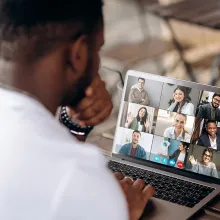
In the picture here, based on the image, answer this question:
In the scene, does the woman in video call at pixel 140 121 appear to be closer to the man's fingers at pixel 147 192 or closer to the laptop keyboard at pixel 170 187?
the laptop keyboard at pixel 170 187

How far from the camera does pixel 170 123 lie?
1.17m

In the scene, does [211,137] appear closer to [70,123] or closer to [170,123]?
[170,123]

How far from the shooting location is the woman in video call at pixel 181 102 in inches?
45.1

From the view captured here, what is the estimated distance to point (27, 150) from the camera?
60 centimetres

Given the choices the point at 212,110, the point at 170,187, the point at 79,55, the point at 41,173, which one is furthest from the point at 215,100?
the point at 41,173

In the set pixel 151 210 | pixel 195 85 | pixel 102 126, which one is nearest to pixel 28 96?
pixel 151 210

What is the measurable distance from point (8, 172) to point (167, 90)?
2.13ft

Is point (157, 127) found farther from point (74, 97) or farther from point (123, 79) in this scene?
point (74, 97)

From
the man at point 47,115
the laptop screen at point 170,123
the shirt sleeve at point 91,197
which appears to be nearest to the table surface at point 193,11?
the laptop screen at point 170,123

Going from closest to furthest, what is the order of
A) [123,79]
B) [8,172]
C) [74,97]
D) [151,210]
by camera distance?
[8,172], [74,97], [151,210], [123,79]

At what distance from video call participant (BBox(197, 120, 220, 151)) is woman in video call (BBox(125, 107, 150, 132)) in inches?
5.9

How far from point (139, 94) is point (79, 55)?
50 cm

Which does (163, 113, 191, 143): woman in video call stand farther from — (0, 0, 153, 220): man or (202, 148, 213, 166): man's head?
(0, 0, 153, 220): man

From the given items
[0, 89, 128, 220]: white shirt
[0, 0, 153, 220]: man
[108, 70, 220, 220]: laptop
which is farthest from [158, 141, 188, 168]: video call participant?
[0, 89, 128, 220]: white shirt
